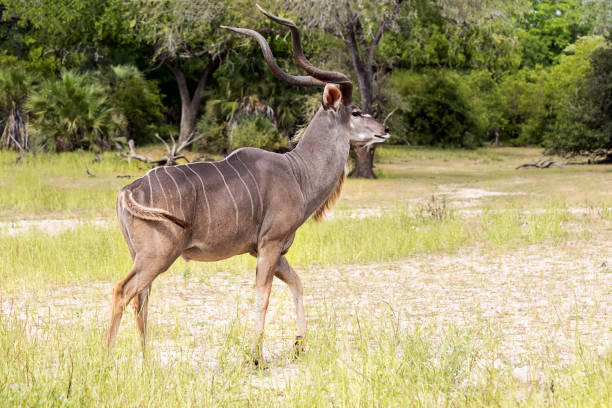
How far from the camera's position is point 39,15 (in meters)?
25.3

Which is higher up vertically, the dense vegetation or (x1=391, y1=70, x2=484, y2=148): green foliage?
the dense vegetation

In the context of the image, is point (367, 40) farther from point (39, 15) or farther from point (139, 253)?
point (139, 253)

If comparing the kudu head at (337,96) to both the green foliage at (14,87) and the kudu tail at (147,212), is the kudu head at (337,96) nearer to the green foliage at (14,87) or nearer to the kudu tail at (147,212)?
the kudu tail at (147,212)

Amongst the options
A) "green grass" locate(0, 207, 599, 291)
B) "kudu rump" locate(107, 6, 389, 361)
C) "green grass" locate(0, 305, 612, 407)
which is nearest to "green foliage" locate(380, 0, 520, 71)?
"green grass" locate(0, 207, 599, 291)

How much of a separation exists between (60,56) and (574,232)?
2218 centimetres

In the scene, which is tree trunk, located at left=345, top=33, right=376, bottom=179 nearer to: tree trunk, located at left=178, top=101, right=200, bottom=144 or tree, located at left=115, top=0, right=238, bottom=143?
tree, located at left=115, top=0, right=238, bottom=143

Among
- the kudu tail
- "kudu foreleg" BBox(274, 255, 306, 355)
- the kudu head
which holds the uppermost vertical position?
the kudu head

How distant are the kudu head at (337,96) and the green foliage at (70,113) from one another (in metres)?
17.6

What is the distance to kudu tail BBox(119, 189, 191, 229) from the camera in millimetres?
4383

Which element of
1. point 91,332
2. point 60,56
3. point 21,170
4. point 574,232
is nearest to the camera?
point 91,332

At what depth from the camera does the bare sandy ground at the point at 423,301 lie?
5.31 m

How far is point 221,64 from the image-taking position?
26.1 metres

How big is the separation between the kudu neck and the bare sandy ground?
0.84 metres

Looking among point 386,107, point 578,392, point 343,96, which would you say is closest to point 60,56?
point 386,107
